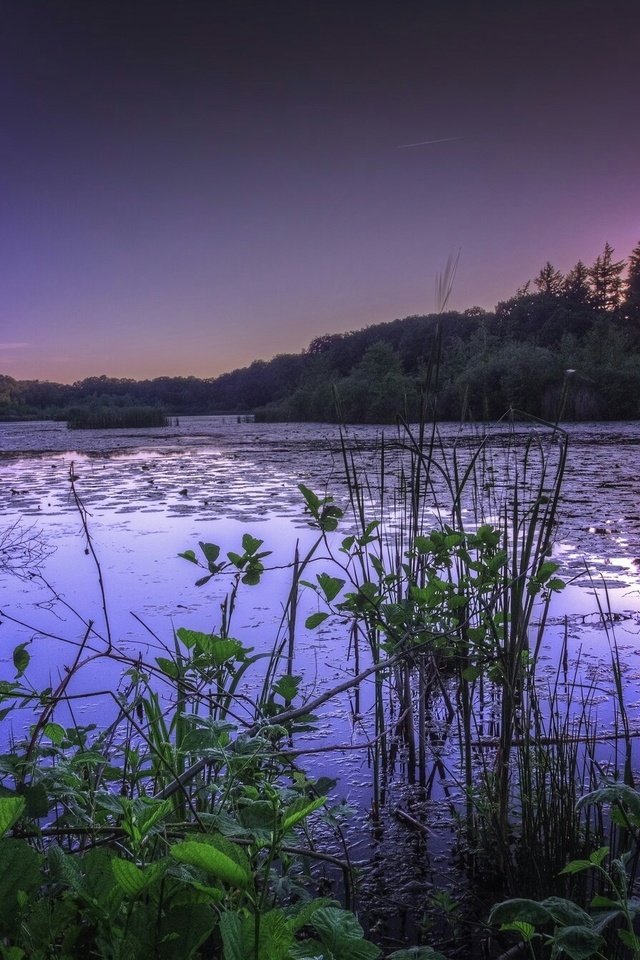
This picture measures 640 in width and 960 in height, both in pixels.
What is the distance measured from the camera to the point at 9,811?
24.4 inches

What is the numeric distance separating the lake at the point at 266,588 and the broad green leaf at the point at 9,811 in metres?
0.65

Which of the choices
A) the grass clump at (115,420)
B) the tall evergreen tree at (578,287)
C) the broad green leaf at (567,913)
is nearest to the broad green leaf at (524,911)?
the broad green leaf at (567,913)

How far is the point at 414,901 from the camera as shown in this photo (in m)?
1.46

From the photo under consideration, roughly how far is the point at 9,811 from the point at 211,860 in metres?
0.21

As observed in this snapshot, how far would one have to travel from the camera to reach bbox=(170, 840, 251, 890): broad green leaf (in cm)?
54

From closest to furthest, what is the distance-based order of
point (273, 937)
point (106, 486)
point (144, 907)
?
point (273, 937)
point (144, 907)
point (106, 486)

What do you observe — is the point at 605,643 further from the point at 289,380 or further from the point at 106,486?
the point at 289,380

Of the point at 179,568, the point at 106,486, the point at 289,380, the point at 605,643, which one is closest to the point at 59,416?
the point at 289,380

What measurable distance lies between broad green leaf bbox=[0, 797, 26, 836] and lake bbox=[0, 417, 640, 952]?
65cm

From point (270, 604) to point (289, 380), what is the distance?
2020 inches

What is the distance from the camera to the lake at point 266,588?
1.88 meters

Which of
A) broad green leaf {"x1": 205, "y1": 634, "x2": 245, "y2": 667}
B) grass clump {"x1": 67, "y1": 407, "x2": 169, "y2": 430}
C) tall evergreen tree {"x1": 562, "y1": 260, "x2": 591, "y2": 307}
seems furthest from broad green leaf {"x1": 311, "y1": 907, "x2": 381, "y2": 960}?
tall evergreen tree {"x1": 562, "y1": 260, "x2": 591, "y2": 307}

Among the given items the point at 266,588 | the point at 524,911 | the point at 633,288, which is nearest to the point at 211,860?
the point at 524,911

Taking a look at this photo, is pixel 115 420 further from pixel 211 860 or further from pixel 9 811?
pixel 211 860
